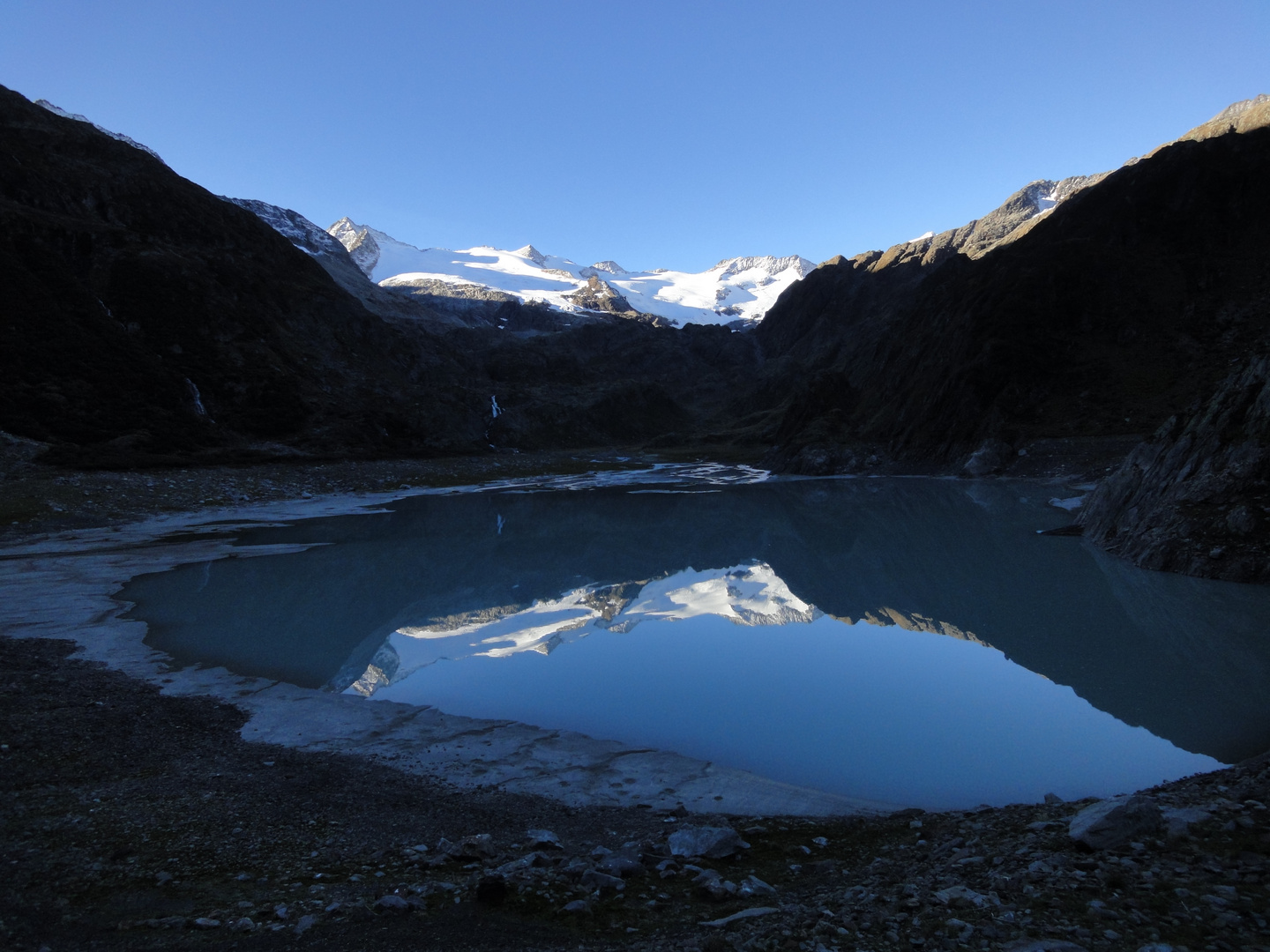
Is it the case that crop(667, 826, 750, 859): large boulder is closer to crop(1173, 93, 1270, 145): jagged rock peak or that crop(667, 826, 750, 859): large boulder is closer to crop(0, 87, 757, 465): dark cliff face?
crop(0, 87, 757, 465): dark cliff face

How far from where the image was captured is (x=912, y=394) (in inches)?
3674

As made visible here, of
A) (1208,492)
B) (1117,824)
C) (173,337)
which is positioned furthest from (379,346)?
(1117,824)

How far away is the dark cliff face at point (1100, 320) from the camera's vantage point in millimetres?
73250

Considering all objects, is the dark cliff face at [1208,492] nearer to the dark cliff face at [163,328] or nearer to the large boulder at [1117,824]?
the large boulder at [1117,824]

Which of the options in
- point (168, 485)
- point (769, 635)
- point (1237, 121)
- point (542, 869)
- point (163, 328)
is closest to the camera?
point (542, 869)

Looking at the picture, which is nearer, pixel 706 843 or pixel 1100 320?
pixel 706 843

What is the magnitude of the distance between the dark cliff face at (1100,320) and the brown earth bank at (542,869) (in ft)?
239

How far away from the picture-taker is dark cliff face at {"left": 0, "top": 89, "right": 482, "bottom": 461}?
6875cm

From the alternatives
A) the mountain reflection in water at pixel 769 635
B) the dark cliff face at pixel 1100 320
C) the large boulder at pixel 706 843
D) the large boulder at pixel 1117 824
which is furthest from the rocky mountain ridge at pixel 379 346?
the large boulder at pixel 706 843

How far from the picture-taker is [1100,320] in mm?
82562

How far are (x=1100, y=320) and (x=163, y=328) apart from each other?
117 meters

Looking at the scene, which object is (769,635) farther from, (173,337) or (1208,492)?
(173,337)

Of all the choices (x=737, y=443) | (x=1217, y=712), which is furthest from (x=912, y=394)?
(x=1217, y=712)

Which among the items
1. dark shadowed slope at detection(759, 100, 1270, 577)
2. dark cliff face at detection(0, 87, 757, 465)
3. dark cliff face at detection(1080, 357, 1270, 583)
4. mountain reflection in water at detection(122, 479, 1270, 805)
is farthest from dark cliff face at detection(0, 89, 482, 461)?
dark cliff face at detection(1080, 357, 1270, 583)
